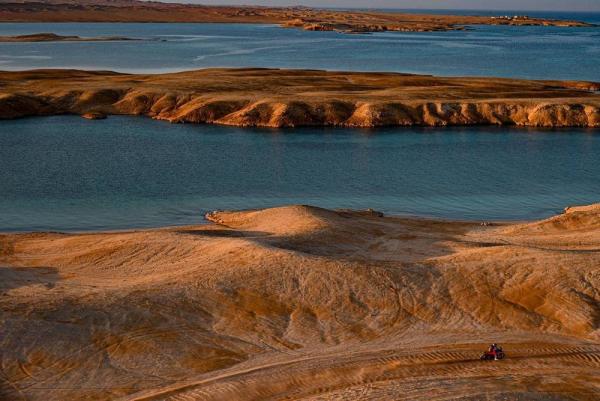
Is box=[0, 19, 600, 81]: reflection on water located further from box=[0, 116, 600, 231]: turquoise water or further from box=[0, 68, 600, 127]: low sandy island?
box=[0, 116, 600, 231]: turquoise water

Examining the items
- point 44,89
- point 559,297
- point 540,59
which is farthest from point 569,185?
point 540,59

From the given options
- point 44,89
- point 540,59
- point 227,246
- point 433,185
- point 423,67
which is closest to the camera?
point 227,246

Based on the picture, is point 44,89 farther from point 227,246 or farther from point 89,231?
point 227,246

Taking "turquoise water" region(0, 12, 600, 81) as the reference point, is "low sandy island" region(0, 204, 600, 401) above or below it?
below

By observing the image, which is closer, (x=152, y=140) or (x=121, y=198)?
(x=121, y=198)

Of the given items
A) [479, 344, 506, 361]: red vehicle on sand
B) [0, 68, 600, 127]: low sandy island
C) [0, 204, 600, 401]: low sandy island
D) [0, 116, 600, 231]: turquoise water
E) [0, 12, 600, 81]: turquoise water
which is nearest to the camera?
[0, 204, 600, 401]: low sandy island

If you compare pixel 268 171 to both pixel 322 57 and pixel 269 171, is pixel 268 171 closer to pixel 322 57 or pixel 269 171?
pixel 269 171

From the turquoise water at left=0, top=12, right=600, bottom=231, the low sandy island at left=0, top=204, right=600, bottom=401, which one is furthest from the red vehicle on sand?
the turquoise water at left=0, top=12, right=600, bottom=231

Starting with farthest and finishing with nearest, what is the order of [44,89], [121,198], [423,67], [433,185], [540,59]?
[540,59] → [423,67] → [44,89] → [433,185] → [121,198]
